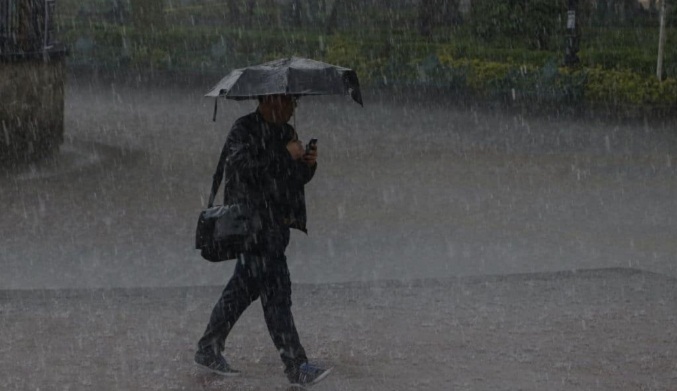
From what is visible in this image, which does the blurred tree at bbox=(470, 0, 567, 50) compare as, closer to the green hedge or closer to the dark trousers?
the green hedge

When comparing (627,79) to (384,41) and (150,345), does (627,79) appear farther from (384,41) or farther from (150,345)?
(150,345)

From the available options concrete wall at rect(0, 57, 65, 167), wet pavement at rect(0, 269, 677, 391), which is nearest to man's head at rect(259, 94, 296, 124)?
wet pavement at rect(0, 269, 677, 391)

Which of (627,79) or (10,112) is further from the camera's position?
(627,79)

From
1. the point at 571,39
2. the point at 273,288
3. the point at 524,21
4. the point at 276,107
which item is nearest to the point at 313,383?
the point at 273,288

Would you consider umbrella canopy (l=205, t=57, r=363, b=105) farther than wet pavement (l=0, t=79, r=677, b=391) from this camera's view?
No

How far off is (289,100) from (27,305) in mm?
3016

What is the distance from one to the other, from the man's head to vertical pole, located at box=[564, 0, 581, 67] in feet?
62.2

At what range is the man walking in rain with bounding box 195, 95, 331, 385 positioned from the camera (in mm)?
6742

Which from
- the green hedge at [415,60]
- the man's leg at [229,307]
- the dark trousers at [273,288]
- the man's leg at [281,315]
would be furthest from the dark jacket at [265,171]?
the green hedge at [415,60]

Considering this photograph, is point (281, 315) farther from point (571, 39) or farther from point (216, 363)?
point (571, 39)

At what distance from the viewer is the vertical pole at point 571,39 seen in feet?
82.3

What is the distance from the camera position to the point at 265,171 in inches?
266

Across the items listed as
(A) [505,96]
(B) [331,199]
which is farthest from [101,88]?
(B) [331,199]

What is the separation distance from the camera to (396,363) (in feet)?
23.9
